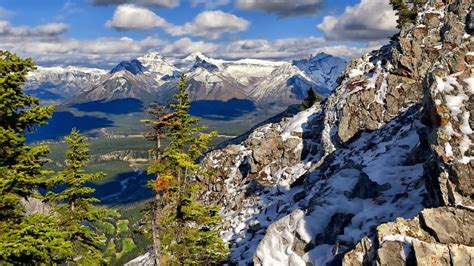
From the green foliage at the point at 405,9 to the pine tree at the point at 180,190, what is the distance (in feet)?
173

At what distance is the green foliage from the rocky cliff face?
6.42m

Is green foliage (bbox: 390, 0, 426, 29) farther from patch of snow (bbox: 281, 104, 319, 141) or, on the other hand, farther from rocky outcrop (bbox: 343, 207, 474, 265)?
rocky outcrop (bbox: 343, 207, 474, 265)

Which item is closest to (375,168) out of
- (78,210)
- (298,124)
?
(78,210)

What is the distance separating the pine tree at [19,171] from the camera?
16578 mm

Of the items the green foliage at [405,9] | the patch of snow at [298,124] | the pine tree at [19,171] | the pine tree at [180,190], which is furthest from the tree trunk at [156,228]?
the green foliage at [405,9]

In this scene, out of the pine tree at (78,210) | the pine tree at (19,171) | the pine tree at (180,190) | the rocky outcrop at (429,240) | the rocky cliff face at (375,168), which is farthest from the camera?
the pine tree at (180,190)

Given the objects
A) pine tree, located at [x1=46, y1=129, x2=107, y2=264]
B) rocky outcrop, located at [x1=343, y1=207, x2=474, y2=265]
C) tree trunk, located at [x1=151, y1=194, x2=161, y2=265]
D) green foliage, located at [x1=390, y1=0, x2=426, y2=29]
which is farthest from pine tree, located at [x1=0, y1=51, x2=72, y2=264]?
green foliage, located at [x1=390, y1=0, x2=426, y2=29]

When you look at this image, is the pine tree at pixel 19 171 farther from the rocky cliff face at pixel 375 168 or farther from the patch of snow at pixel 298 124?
the patch of snow at pixel 298 124

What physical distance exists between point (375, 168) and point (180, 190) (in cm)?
1845

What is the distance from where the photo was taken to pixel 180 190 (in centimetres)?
2919

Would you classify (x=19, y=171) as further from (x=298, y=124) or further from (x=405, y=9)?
(x=405, y=9)

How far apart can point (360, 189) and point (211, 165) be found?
46.5m

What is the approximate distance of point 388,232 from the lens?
21328mm

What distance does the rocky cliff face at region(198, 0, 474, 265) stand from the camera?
2089 centimetres
